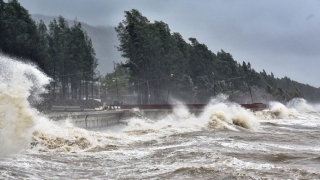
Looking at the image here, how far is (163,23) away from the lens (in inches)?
3688

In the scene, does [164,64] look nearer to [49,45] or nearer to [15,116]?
[49,45]

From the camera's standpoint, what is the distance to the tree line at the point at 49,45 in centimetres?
5250

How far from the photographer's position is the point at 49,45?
75.3 meters

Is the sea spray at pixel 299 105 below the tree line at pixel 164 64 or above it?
below

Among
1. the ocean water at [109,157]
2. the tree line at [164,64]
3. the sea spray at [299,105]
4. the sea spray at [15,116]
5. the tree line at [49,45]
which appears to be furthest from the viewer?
the sea spray at [299,105]

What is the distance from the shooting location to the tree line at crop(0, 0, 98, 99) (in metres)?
52.5

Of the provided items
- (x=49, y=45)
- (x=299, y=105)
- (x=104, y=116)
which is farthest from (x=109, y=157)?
(x=299, y=105)

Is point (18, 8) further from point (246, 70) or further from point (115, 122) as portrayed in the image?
point (246, 70)

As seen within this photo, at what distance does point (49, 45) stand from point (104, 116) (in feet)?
105

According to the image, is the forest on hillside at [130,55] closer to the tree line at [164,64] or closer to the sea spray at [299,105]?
the tree line at [164,64]

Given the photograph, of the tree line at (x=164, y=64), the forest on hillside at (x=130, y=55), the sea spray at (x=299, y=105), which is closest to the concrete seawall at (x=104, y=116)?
the forest on hillside at (x=130, y=55)

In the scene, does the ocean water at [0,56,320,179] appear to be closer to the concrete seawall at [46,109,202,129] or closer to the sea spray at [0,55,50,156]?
the sea spray at [0,55,50,156]

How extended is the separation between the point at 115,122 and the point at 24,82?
112 ft

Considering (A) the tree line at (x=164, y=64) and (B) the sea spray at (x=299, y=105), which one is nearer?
(A) the tree line at (x=164, y=64)
